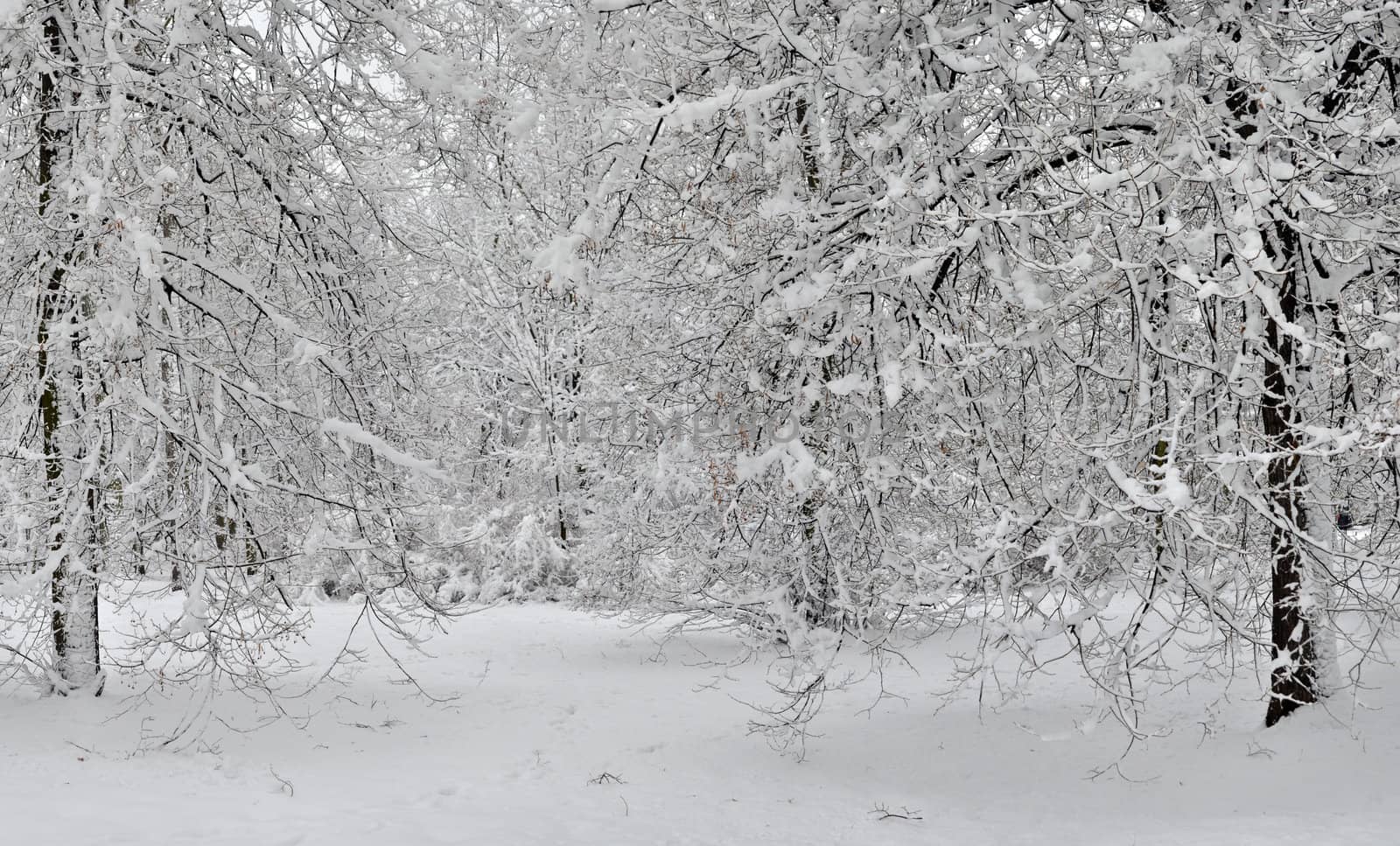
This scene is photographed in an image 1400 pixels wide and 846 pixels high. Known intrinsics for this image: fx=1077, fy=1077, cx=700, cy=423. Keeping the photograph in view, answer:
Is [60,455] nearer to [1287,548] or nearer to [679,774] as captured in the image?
[679,774]

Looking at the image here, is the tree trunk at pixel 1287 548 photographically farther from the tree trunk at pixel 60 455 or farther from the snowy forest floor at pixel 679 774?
the tree trunk at pixel 60 455

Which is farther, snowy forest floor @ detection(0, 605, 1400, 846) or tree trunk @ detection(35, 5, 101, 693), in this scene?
tree trunk @ detection(35, 5, 101, 693)

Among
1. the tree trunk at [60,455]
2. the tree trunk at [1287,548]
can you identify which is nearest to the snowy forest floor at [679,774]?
the tree trunk at [1287,548]

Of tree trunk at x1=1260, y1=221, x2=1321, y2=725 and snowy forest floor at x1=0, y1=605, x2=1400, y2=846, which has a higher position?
tree trunk at x1=1260, y1=221, x2=1321, y2=725

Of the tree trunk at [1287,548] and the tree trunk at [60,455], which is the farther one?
the tree trunk at [60,455]

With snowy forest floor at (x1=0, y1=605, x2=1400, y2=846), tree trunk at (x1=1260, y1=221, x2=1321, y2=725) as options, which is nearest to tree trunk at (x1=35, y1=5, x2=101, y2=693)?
snowy forest floor at (x1=0, y1=605, x2=1400, y2=846)

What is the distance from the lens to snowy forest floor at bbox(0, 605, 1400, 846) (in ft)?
17.8

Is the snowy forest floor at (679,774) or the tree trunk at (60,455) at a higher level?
the tree trunk at (60,455)

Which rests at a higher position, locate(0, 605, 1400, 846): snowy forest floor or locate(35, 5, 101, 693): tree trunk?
locate(35, 5, 101, 693): tree trunk

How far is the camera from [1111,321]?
23.9ft

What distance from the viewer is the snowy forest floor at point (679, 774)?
17.8ft

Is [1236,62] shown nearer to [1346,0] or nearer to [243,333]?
[1346,0]

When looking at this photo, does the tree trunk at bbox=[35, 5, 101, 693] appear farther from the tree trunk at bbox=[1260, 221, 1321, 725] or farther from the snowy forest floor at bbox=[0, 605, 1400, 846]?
the tree trunk at bbox=[1260, 221, 1321, 725]

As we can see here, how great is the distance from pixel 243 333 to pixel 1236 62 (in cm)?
703
